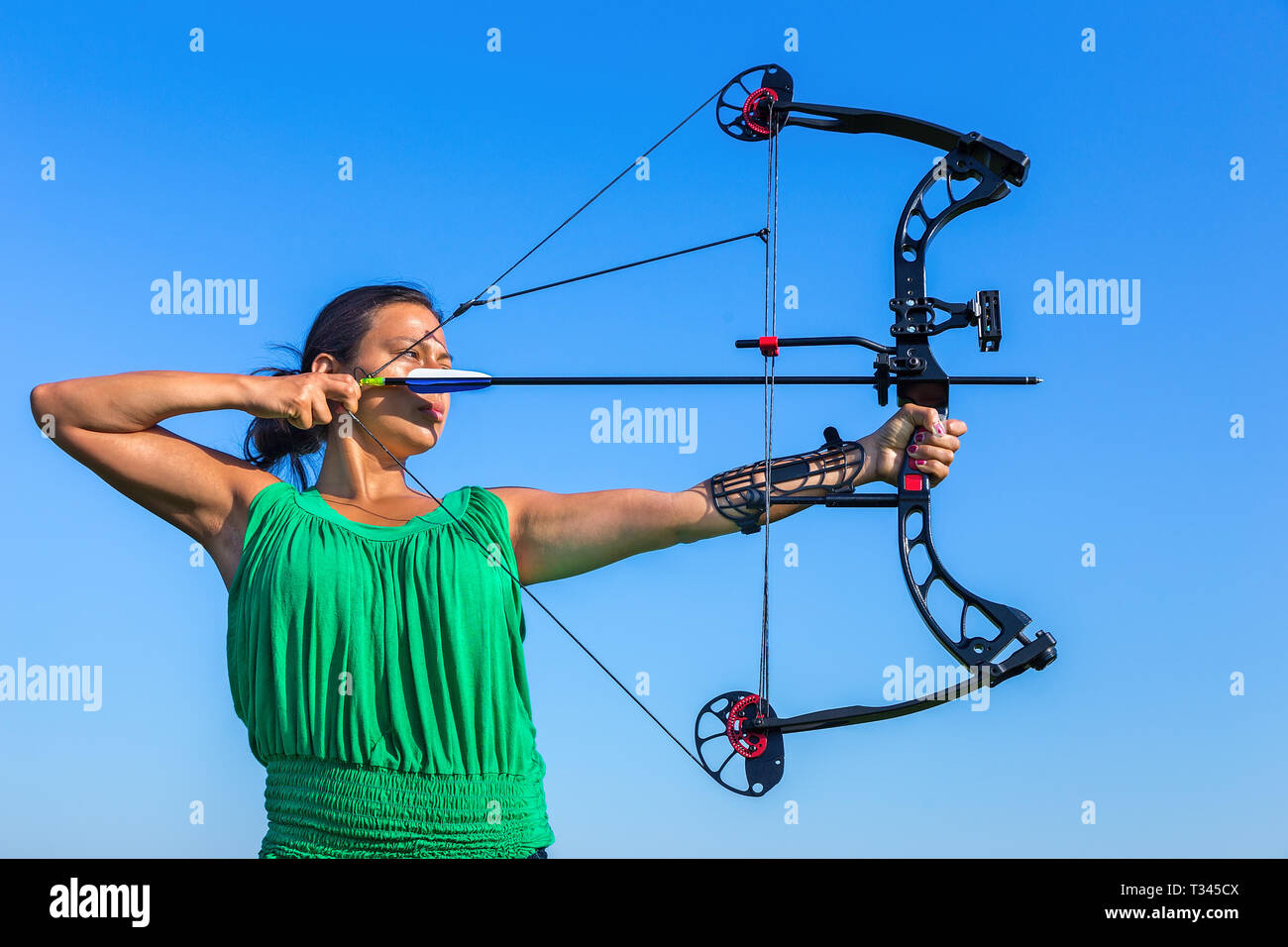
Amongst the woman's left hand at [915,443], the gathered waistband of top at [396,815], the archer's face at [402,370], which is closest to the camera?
the gathered waistband of top at [396,815]

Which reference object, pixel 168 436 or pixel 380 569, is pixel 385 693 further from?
pixel 168 436

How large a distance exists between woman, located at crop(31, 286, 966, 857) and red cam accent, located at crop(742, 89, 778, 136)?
0.82 metres

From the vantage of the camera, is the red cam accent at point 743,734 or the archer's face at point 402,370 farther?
the archer's face at point 402,370

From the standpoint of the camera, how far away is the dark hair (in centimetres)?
339

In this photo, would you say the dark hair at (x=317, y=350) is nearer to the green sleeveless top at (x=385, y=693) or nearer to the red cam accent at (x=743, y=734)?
the green sleeveless top at (x=385, y=693)

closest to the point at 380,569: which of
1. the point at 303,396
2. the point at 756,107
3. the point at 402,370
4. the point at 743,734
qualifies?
the point at 303,396

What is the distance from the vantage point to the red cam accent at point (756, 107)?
3.49 m

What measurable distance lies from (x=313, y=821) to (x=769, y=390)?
4.43ft

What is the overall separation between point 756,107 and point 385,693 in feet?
5.42

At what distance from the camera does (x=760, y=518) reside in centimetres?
315

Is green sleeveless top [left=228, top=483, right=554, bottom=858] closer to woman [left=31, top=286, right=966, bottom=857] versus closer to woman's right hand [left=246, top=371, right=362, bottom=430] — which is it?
woman [left=31, top=286, right=966, bottom=857]

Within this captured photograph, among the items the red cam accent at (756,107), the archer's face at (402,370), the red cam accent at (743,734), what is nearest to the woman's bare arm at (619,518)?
the archer's face at (402,370)

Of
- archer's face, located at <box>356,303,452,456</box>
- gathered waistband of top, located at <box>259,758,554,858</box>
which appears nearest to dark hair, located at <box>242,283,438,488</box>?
archer's face, located at <box>356,303,452,456</box>

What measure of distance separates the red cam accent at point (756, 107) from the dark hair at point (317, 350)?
895mm
